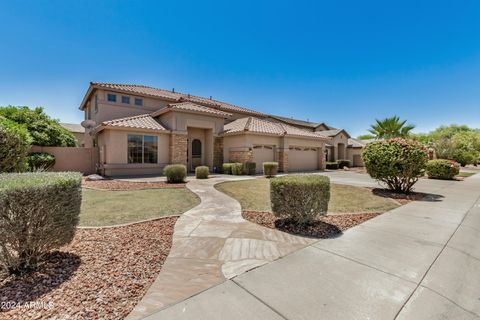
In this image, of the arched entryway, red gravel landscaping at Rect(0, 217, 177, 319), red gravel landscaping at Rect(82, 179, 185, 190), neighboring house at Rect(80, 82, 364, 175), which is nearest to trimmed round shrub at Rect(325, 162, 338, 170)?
the arched entryway

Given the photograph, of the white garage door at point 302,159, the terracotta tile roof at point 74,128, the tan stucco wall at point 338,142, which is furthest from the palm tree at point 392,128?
the terracotta tile roof at point 74,128

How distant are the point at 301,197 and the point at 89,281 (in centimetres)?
412

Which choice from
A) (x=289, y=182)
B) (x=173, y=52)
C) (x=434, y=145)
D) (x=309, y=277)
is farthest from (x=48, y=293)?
(x=434, y=145)

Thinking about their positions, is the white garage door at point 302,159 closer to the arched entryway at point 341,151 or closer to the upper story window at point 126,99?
the arched entryway at point 341,151

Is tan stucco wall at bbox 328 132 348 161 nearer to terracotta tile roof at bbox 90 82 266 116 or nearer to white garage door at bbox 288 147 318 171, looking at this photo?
white garage door at bbox 288 147 318 171

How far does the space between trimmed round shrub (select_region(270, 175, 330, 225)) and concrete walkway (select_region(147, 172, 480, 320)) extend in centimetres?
80

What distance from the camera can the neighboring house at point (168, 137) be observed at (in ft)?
50.3

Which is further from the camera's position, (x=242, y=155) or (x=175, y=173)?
(x=242, y=155)

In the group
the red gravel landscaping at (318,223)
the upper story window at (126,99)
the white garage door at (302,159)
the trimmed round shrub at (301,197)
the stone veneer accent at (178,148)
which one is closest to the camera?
the red gravel landscaping at (318,223)

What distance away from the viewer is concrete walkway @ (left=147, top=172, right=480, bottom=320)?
2.29 meters

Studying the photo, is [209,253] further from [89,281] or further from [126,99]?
[126,99]

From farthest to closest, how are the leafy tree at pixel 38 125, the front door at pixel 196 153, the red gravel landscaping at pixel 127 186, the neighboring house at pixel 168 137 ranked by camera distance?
the front door at pixel 196 153
the leafy tree at pixel 38 125
the neighboring house at pixel 168 137
the red gravel landscaping at pixel 127 186

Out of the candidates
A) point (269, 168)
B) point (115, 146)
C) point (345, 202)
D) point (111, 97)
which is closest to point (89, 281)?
point (345, 202)

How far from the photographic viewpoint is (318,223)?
5324 millimetres
